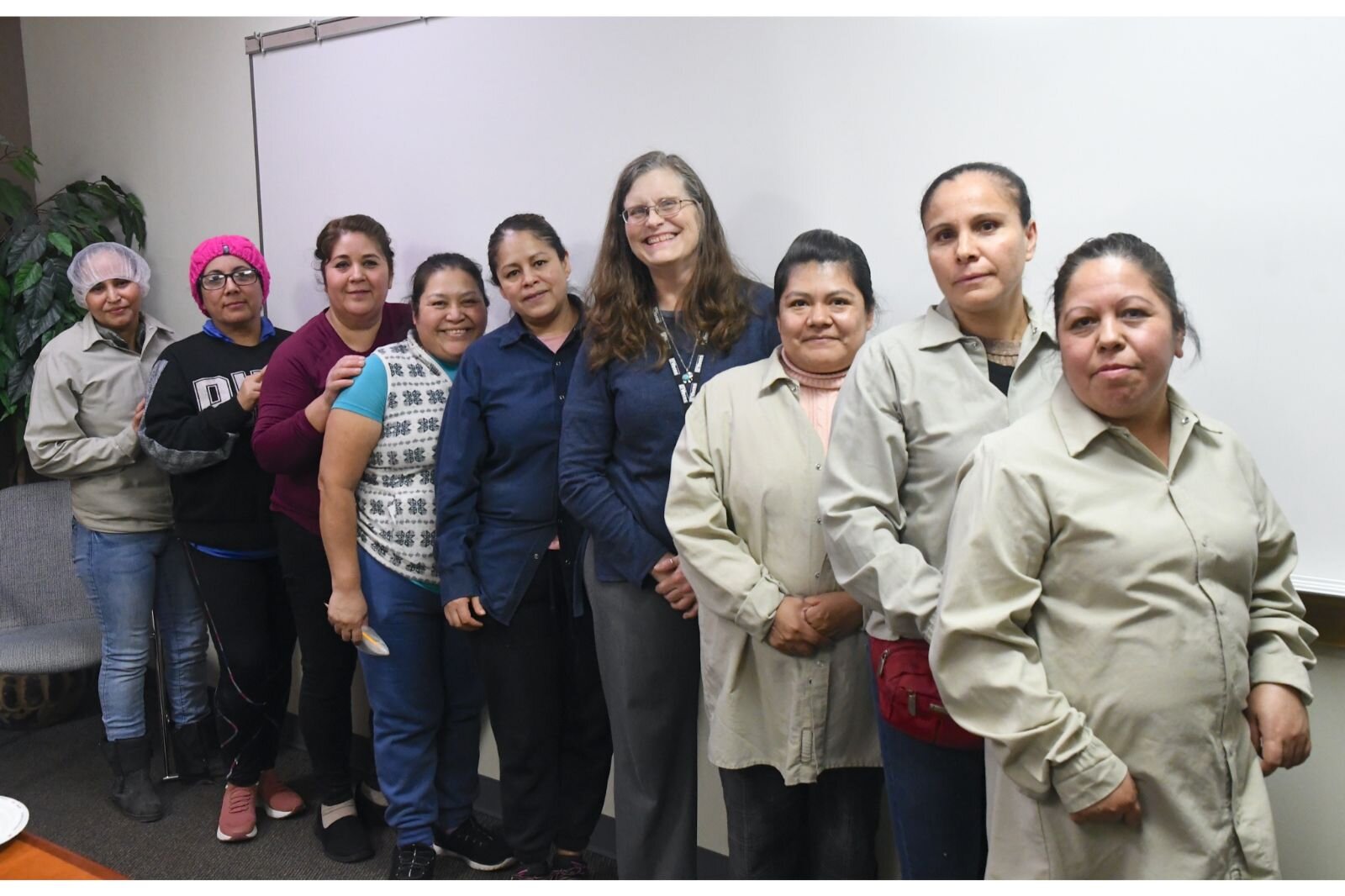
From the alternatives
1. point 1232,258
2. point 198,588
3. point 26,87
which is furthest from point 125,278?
point 1232,258

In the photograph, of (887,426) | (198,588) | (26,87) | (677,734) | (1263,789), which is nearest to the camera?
(1263,789)

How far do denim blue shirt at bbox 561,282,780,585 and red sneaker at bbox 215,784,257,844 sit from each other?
1.49 m

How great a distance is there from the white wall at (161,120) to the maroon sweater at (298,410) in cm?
92

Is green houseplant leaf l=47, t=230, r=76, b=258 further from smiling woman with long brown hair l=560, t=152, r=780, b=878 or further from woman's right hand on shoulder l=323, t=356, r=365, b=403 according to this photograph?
smiling woman with long brown hair l=560, t=152, r=780, b=878

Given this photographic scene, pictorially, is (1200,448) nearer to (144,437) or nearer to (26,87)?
(144,437)

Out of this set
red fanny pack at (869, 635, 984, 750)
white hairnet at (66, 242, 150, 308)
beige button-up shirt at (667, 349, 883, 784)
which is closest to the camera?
red fanny pack at (869, 635, 984, 750)

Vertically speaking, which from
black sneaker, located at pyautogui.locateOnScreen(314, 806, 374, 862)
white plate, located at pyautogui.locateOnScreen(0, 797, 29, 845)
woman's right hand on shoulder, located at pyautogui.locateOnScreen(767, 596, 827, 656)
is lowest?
black sneaker, located at pyautogui.locateOnScreen(314, 806, 374, 862)

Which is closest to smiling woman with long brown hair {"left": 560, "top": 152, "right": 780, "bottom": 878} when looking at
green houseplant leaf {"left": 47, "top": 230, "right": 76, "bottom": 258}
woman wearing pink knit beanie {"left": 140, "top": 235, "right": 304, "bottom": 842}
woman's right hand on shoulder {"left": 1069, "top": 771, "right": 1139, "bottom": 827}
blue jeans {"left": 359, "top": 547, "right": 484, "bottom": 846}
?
blue jeans {"left": 359, "top": 547, "right": 484, "bottom": 846}

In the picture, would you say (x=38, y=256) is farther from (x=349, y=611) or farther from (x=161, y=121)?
(x=349, y=611)

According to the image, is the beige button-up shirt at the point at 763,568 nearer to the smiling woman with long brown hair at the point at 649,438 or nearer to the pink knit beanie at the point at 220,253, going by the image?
the smiling woman with long brown hair at the point at 649,438

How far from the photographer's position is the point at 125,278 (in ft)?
10.00

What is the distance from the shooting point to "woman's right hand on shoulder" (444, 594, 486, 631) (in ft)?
7.51
